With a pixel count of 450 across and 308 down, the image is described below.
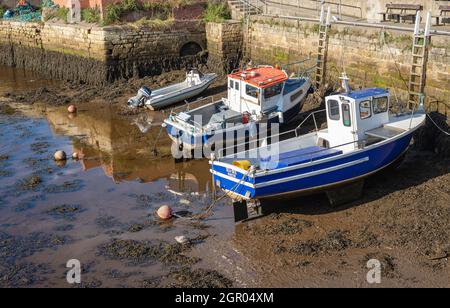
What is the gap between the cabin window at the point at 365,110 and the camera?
10500 mm

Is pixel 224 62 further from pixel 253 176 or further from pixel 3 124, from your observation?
pixel 253 176

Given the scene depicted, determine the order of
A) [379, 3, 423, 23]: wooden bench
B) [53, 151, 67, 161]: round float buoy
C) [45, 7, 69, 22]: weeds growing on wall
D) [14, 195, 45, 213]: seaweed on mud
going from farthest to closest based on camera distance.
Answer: [45, 7, 69, 22]: weeds growing on wall, [379, 3, 423, 23]: wooden bench, [53, 151, 67, 161]: round float buoy, [14, 195, 45, 213]: seaweed on mud

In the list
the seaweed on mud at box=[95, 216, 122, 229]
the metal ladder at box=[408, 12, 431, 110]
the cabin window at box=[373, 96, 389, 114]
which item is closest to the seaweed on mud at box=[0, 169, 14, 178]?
the seaweed on mud at box=[95, 216, 122, 229]

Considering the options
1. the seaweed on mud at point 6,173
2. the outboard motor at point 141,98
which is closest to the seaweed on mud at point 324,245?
the seaweed on mud at point 6,173

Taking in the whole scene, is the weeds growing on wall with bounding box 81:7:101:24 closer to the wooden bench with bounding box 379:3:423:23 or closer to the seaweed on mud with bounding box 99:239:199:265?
the wooden bench with bounding box 379:3:423:23

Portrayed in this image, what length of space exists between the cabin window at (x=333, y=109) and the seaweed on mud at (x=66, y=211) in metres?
4.99

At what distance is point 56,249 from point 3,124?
828cm

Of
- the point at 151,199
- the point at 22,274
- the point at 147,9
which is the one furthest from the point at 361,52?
the point at 22,274

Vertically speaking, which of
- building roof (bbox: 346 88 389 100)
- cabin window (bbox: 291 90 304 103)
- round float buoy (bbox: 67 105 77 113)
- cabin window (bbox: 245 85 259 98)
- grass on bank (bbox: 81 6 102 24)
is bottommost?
round float buoy (bbox: 67 105 77 113)

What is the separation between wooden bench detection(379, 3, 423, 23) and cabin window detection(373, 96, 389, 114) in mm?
5596

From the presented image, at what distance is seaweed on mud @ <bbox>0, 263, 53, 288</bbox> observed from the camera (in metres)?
8.34

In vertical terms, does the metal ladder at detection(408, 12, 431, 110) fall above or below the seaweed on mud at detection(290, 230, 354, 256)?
above

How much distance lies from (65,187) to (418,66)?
8166 millimetres

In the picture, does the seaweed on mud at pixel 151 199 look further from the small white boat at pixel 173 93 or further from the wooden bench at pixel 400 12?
the wooden bench at pixel 400 12
